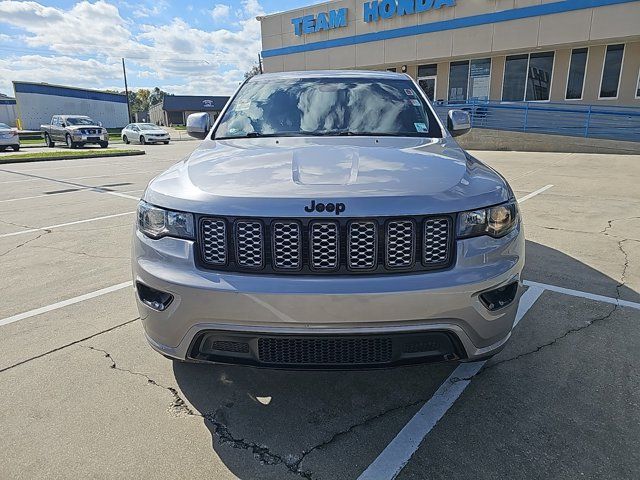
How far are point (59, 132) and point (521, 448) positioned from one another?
29055mm

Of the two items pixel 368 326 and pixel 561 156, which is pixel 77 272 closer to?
pixel 368 326

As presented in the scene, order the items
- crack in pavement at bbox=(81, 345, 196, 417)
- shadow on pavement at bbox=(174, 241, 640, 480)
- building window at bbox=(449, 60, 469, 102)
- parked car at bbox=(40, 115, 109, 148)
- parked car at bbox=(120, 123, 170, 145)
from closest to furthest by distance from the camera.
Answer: shadow on pavement at bbox=(174, 241, 640, 480), crack in pavement at bbox=(81, 345, 196, 417), building window at bbox=(449, 60, 469, 102), parked car at bbox=(40, 115, 109, 148), parked car at bbox=(120, 123, 170, 145)

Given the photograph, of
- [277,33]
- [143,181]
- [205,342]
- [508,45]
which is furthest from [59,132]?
[205,342]

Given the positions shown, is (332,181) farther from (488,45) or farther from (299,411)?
(488,45)

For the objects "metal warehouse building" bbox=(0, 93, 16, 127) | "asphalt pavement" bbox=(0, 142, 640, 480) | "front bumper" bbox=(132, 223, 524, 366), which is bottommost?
"asphalt pavement" bbox=(0, 142, 640, 480)

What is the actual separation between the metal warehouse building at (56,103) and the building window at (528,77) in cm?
4220

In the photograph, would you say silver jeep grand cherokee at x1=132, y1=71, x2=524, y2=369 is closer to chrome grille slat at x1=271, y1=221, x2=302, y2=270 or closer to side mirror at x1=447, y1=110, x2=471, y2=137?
chrome grille slat at x1=271, y1=221, x2=302, y2=270

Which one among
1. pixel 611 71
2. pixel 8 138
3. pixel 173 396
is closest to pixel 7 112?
pixel 8 138

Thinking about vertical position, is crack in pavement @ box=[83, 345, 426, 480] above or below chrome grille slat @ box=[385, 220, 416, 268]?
below

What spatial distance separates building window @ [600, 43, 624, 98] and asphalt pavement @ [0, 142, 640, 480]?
19.0m

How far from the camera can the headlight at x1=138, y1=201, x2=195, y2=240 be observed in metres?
2.10

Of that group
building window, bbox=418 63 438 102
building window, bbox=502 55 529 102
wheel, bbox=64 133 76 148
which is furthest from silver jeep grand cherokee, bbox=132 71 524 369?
wheel, bbox=64 133 76 148

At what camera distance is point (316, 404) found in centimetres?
240

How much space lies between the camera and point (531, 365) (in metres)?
2.73
